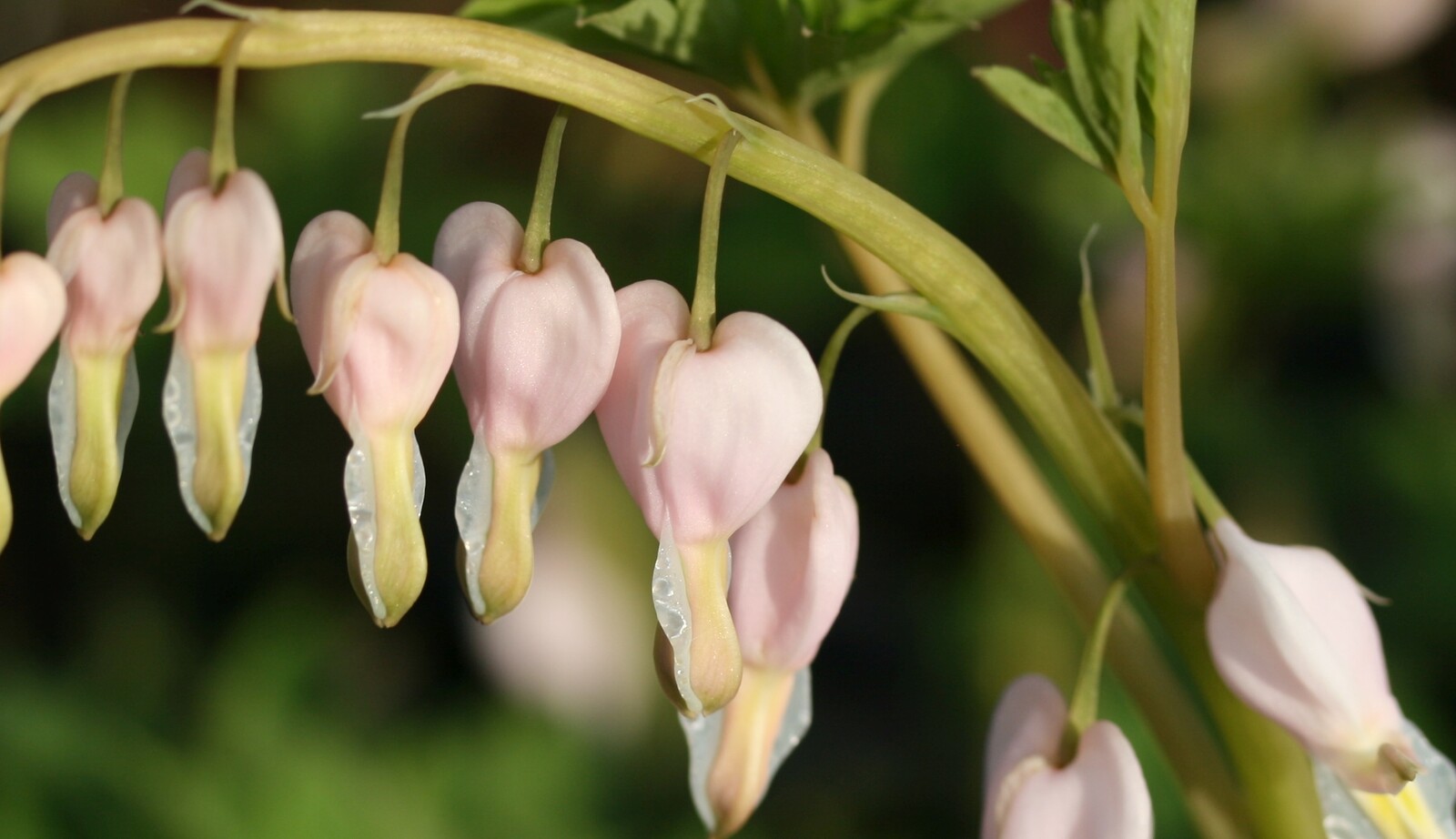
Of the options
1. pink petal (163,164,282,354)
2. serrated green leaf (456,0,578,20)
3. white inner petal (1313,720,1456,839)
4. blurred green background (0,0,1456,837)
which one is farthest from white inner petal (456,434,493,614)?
blurred green background (0,0,1456,837)

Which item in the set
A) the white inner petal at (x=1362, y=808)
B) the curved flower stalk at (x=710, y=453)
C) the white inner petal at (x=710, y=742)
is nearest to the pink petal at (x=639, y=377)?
the curved flower stalk at (x=710, y=453)

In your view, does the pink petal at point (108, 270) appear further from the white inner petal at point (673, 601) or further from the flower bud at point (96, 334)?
the white inner petal at point (673, 601)

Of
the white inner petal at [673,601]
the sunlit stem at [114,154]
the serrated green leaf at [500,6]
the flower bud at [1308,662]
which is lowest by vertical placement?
the flower bud at [1308,662]

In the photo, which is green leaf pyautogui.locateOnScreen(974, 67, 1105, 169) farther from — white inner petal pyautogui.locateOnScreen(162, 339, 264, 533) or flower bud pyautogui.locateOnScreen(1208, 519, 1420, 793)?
white inner petal pyautogui.locateOnScreen(162, 339, 264, 533)

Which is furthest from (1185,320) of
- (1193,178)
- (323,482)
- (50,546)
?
(50,546)

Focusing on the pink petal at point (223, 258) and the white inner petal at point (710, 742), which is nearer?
the pink petal at point (223, 258)

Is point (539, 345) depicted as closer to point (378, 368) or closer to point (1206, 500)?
point (378, 368)
